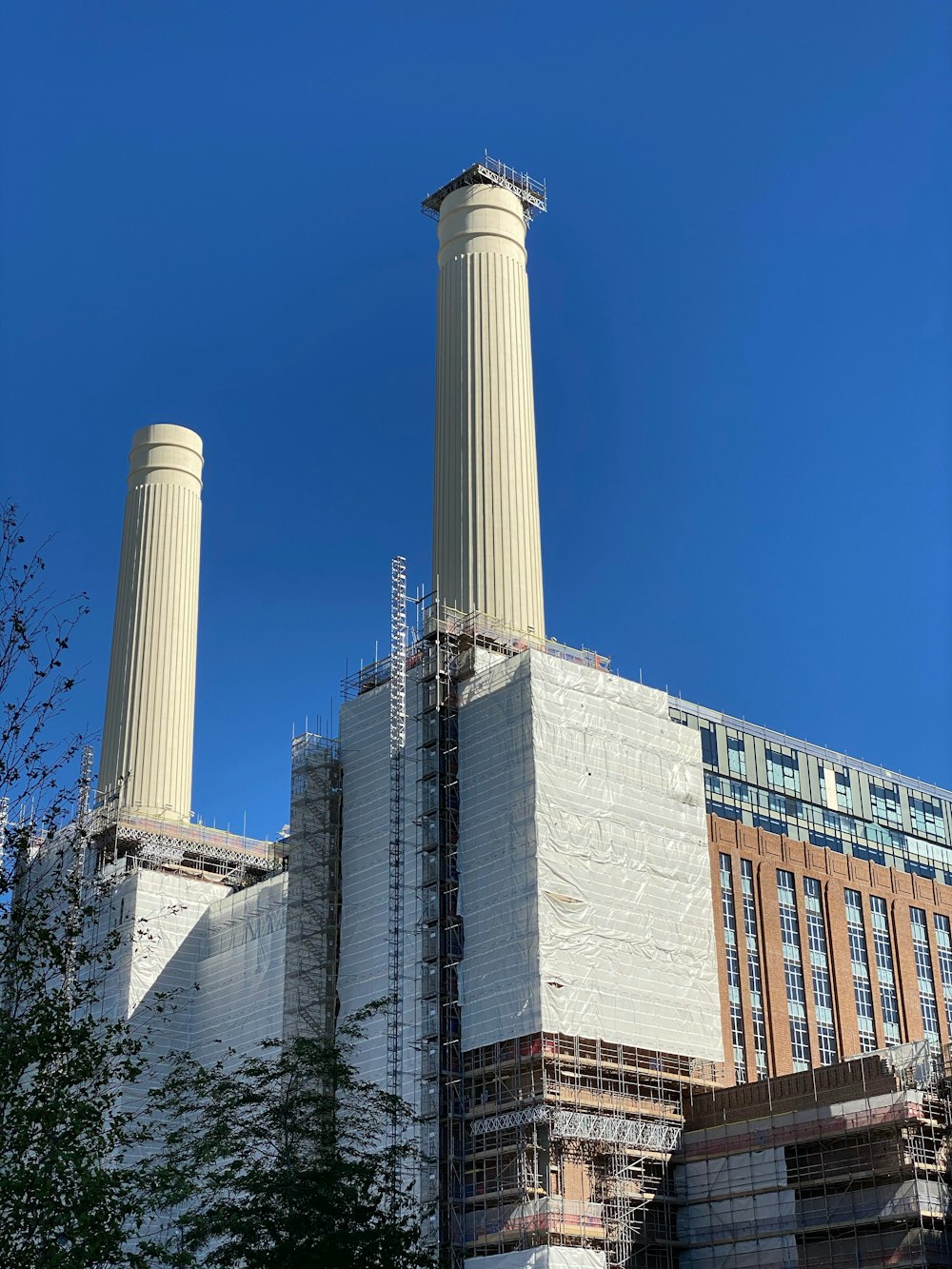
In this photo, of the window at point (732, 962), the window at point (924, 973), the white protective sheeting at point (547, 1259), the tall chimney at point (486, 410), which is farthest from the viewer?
the window at point (924, 973)

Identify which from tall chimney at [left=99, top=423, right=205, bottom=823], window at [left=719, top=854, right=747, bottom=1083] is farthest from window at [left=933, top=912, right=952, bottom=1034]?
tall chimney at [left=99, top=423, right=205, bottom=823]

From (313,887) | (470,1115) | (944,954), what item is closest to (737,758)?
(944,954)

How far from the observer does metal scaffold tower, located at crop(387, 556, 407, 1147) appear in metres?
83.9

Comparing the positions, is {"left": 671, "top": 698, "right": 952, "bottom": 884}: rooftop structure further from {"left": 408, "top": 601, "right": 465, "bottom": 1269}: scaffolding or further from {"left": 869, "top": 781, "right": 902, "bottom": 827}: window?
{"left": 408, "top": 601, "right": 465, "bottom": 1269}: scaffolding

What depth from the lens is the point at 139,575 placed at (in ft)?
417

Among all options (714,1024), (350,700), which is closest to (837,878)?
(714,1024)

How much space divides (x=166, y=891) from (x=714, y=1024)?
41768 mm

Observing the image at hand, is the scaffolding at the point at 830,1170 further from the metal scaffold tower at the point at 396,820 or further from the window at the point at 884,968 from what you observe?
the window at the point at 884,968

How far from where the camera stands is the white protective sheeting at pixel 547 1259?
74000 millimetres

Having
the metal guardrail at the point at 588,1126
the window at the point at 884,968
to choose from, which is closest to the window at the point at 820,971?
the window at the point at 884,968

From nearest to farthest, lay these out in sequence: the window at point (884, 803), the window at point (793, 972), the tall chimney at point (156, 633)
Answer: the window at point (793, 972) → the tall chimney at point (156, 633) → the window at point (884, 803)

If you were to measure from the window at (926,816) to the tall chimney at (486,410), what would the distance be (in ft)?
179

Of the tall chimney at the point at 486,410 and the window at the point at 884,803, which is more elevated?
the tall chimney at the point at 486,410

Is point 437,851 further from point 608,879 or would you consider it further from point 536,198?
point 536,198
